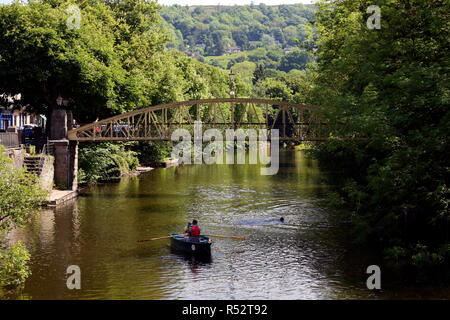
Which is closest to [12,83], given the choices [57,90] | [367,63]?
[57,90]

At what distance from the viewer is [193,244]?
93.0 ft

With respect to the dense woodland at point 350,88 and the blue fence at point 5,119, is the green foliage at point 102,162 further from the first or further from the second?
the blue fence at point 5,119

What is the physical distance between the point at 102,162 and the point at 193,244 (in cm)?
2775

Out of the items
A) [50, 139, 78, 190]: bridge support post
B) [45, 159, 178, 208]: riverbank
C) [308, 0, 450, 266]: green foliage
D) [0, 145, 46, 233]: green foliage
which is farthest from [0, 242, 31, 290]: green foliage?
[50, 139, 78, 190]: bridge support post

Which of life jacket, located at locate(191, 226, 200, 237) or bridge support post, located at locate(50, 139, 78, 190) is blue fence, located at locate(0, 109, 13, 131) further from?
life jacket, located at locate(191, 226, 200, 237)

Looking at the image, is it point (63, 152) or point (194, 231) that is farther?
point (63, 152)

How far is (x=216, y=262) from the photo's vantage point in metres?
27.4

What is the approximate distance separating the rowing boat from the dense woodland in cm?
610

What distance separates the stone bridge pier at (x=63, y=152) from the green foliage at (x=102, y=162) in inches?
124

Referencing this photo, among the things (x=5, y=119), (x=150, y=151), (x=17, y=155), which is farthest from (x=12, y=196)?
(x=5, y=119)

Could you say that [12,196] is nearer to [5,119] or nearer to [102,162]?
[102,162]

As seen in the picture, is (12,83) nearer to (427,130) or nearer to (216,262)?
(216,262)

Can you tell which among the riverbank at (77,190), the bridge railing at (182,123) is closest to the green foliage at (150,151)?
the riverbank at (77,190)

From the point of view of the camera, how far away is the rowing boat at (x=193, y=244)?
1115 inches
